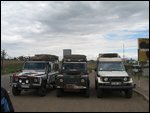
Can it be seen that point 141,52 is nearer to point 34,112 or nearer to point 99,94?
point 99,94

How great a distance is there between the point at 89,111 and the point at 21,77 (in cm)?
702

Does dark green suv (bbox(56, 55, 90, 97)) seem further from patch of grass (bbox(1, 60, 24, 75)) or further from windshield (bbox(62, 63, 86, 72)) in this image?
patch of grass (bbox(1, 60, 24, 75))

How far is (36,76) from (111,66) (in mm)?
4484

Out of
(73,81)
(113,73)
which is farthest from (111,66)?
(73,81)

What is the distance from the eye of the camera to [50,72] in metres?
21.1

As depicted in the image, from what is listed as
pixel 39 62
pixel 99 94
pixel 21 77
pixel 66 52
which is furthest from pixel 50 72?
pixel 66 52

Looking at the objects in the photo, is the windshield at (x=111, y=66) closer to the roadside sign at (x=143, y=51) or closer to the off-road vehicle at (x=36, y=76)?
the roadside sign at (x=143, y=51)

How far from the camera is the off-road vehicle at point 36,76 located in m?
18.6

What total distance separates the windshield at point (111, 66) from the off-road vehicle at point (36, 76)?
10.1ft

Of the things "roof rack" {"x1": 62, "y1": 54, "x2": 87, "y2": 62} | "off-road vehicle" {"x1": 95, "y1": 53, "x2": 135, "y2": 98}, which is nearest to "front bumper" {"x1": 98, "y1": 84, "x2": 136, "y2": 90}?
"off-road vehicle" {"x1": 95, "y1": 53, "x2": 135, "y2": 98}

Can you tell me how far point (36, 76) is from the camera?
61.3 feet

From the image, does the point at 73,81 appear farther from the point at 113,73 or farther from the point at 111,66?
the point at 111,66

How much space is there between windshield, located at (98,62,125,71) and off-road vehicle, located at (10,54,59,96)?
10.1ft

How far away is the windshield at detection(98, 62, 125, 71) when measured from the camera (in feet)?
66.3
